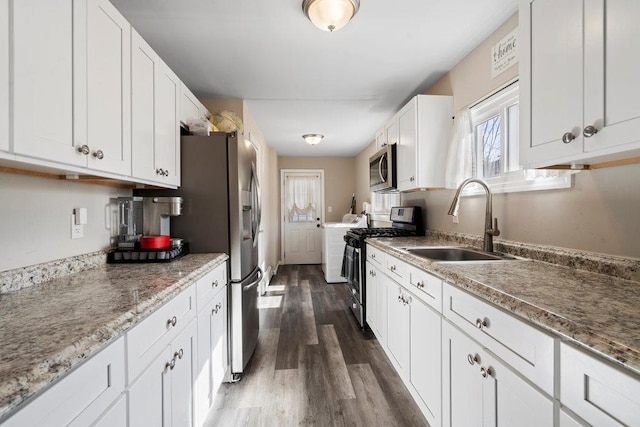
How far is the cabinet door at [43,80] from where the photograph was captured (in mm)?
810

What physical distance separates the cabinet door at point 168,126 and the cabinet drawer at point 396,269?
61.2 inches

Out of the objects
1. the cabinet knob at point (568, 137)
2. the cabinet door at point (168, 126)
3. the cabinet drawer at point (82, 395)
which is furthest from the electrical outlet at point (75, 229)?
the cabinet knob at point (568, 137)

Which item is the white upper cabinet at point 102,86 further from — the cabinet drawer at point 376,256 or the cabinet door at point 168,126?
the cabinet drawer at point 376,256

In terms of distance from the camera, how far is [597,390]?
61cm

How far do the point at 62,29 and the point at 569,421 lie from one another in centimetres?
188

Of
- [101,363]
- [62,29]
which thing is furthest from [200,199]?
[101,363]

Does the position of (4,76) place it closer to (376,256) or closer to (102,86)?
(102,86)

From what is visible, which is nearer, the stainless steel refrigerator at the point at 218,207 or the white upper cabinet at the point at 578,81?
the white upper cabinet at the point at 578,81

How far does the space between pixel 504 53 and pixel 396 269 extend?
153 cm

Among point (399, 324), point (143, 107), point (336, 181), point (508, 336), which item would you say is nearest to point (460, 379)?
point (508, 336)

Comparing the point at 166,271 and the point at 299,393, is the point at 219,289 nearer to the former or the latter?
the point at 166,271

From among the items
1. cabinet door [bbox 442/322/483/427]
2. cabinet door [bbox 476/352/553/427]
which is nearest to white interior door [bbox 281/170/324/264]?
cabinet door [bbox 442/322/483/427]

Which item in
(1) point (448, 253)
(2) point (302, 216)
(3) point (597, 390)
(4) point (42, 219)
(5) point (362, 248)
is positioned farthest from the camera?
(2) point (302, 216)

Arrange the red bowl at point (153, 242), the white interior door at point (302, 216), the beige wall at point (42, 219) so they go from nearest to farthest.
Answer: the beige wall at point (42, 219)
the red bowl at point (153, 242)
the white interior door at point (302, 216)
